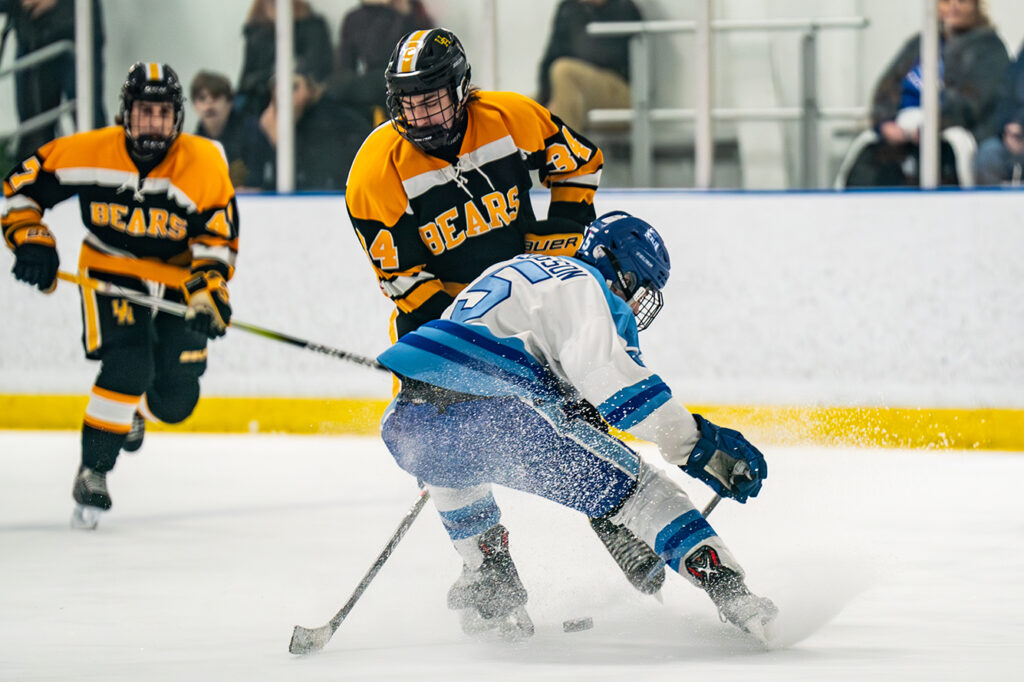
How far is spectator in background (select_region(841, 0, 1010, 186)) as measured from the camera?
206 inches

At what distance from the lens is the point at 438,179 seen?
10.4ft

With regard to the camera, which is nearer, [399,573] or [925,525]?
[399,573]

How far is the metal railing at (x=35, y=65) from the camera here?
6.18 meters

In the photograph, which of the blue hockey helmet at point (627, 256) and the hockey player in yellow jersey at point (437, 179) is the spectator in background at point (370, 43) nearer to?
the hockey player in yellow jersey at point (437, 179)

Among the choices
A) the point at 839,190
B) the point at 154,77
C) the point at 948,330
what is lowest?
the point at 948,330

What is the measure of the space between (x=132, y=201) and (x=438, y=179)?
1.48 m

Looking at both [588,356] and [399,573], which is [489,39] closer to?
[399,573]

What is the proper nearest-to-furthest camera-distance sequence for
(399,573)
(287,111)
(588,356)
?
(588,356) < (399,573) < (287,111)

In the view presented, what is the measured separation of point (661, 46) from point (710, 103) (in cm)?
30

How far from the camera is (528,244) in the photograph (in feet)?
11.1

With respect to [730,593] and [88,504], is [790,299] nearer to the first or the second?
[88,504]

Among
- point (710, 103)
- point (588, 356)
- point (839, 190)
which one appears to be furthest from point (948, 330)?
point (588, 356)

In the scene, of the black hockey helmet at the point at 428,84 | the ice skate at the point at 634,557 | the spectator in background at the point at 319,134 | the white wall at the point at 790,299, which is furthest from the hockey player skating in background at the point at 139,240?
the ice skate at the point at 634,557

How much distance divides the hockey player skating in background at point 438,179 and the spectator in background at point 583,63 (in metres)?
2.37
